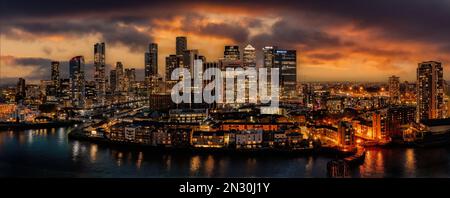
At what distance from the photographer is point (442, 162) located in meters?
6.61

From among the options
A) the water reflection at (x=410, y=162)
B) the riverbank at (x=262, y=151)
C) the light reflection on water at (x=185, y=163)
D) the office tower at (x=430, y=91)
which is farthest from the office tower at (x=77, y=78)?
the water reflection at (x=410, y=162)

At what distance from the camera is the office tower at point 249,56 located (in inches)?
873

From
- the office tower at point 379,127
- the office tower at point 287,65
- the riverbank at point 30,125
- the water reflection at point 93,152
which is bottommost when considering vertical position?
the water reflection at point 93,152

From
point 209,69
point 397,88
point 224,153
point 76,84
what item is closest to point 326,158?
point 224,153

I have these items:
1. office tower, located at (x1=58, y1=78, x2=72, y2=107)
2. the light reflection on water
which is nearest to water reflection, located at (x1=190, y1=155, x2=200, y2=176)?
the light reflection on water

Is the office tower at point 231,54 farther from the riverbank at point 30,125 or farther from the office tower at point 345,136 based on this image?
the office tower at point 345,136

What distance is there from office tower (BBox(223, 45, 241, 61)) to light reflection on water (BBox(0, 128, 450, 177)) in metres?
15.1

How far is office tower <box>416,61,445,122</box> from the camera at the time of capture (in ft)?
40.4

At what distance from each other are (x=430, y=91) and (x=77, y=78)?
16.5 metres

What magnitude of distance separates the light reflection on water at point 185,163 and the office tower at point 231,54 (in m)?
15.1

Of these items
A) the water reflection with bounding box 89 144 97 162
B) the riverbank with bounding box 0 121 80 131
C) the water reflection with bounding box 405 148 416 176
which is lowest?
the water reflection with bounding box 405 148 416 176

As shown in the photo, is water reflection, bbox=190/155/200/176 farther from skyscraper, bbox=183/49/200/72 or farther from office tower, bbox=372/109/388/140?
skyscraper, bbox=183/49/200/72

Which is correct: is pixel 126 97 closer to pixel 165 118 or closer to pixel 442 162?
pixel 165 118

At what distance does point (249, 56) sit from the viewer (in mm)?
22469
